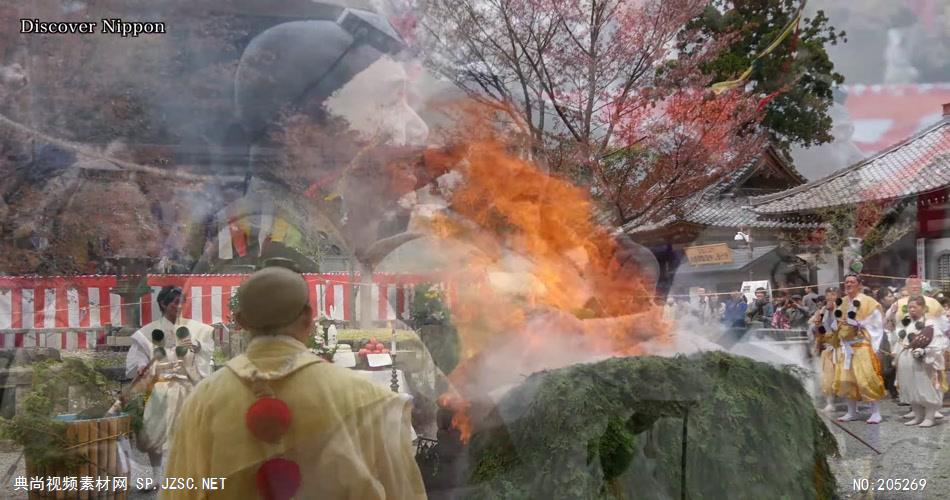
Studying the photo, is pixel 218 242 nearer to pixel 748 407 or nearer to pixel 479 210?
pixel 479 210

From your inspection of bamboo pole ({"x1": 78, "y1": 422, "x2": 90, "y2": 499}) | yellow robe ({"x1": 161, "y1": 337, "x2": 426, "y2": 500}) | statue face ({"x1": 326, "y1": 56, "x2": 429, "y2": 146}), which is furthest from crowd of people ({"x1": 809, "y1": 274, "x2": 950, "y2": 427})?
bamboo pole ({"x1": 78, "y1": 422, "x2": 90, "y2": 499})

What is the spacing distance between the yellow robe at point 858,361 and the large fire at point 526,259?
1.93 meters

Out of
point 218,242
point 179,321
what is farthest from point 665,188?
point 179,321

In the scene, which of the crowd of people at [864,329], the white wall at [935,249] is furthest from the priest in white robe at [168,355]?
the white wall at [935,249]

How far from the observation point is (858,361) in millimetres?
5473

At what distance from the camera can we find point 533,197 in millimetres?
4254

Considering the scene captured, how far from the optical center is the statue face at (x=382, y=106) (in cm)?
387

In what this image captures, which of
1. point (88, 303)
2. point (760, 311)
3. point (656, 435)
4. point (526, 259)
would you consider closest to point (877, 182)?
point (760, 311)

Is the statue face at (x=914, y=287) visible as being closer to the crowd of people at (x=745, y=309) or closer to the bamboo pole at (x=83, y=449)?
the crowd of people at (x=745, y=309)

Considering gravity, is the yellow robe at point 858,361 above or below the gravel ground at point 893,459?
above

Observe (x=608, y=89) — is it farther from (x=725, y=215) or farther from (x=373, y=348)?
(x=373, y=348)

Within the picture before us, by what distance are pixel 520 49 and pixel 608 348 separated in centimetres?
192

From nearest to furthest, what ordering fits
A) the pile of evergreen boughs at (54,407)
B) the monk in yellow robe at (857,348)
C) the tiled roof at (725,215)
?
the pile of evergreen boughs at (54,407) < the tiled roof at (725,215) < the monk in yellow robe at (857,348)

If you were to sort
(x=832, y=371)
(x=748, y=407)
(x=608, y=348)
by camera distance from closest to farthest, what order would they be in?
(x=748, y=407)
(x=608, y=348)
(x=832, y=371)
